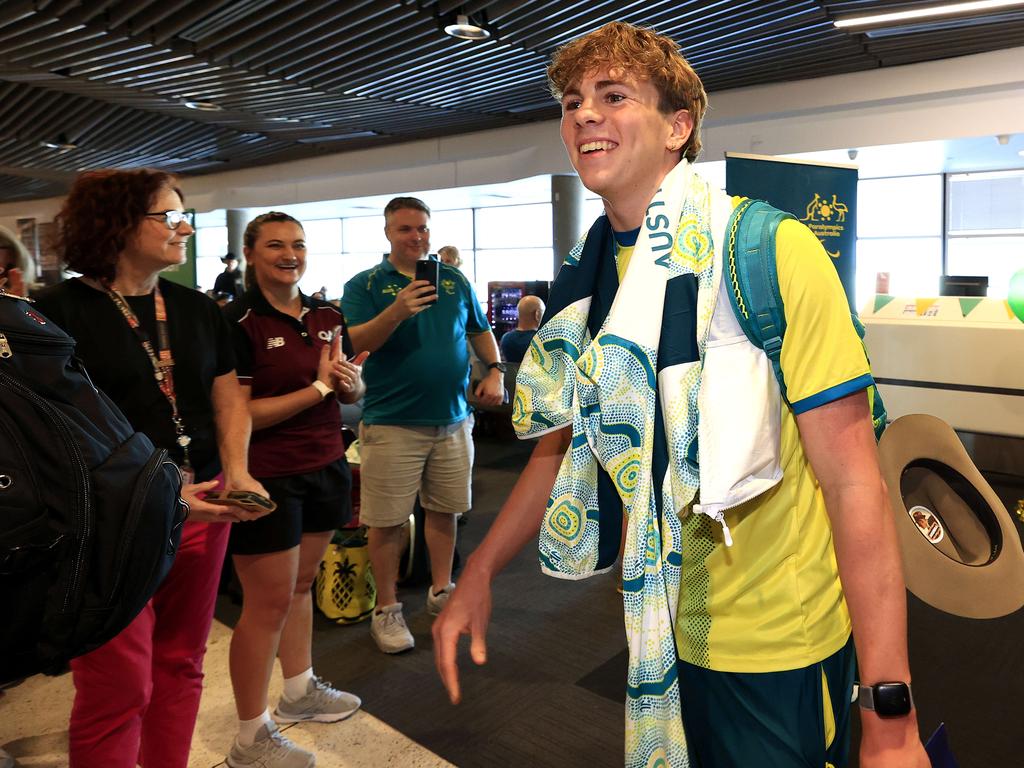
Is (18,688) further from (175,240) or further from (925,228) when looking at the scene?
(925,228)

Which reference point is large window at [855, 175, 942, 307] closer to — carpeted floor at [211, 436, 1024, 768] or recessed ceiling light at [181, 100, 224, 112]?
recessed ceiling light at [181, 100, 224, 112]

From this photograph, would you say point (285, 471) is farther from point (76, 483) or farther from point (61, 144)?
point (61, 144)

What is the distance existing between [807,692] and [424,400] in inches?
90.9

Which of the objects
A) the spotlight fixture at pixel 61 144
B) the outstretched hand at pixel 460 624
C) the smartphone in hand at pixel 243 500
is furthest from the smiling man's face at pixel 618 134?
the spotlight fixture at pixel 61 144

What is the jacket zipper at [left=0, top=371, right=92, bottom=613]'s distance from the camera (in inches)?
45.9

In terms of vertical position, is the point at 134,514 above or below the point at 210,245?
below

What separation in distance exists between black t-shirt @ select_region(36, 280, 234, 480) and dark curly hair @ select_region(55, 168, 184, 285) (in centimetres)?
7

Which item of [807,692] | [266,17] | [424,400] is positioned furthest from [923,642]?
[266,17]

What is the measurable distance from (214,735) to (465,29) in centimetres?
554

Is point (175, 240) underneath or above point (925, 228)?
underneath

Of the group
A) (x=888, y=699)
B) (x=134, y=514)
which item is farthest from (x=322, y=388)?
(x=888, y=699)

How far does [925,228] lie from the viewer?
1230cm

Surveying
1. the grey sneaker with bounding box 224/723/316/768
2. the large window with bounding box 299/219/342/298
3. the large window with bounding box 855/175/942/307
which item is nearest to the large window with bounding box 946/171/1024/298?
Result: the large window with bounding box 855/175/942/307

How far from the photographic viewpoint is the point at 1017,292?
415cm
